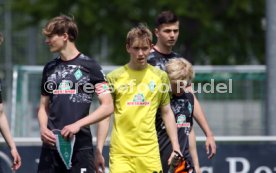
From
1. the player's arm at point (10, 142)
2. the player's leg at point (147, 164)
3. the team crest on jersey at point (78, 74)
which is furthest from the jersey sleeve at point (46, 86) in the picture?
the player's leg at point (147, 164)

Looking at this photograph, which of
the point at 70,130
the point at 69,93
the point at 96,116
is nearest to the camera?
the point at 70,130

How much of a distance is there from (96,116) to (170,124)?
79cm

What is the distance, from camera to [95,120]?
7629 mm

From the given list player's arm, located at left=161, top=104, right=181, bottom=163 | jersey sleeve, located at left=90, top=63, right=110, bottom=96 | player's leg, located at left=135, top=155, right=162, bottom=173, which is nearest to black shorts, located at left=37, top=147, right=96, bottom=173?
player's leg, located at left=135, top=155, right=162, bottom=173

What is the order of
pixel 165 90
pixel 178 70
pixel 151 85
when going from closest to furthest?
pixel 151 85 → pixel 165 90 → pixel 178 70

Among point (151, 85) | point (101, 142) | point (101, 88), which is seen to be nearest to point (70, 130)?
point (101, 88)

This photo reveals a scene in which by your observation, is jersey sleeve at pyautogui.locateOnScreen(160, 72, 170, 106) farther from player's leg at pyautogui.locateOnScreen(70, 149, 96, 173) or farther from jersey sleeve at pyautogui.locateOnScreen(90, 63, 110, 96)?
Answer: player's leg at pyautogui.locateOnScreen(70, 149, 96, 173)

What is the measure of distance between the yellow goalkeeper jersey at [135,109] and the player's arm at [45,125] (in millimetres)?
565

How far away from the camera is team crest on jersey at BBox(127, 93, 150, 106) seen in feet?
26.2

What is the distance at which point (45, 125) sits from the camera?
786cm

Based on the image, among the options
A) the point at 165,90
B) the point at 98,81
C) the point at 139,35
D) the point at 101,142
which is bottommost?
the point at 101,142

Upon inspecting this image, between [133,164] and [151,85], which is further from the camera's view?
[151,85]

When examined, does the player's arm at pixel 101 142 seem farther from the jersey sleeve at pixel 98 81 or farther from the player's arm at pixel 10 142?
the player's arm at pixel 10 142

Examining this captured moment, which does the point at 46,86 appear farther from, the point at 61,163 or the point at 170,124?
the point at 170,124
